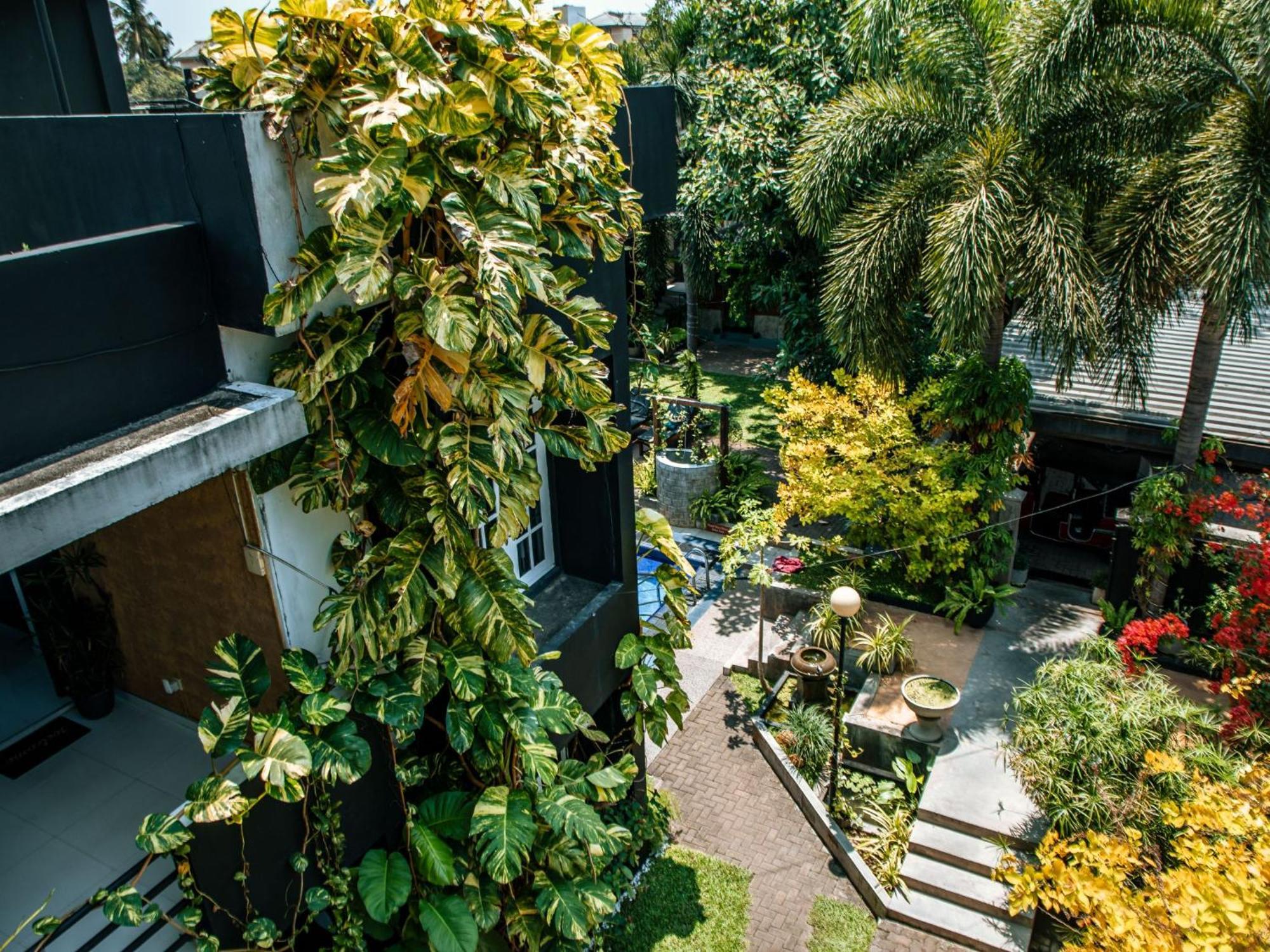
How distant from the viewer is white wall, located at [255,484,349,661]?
5.95 metres

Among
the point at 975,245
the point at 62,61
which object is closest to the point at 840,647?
the point at 975,245

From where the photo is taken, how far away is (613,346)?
8453 mm

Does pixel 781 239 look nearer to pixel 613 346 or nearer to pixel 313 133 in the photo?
pixel 613 346

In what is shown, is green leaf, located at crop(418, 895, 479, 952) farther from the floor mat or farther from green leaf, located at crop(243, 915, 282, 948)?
the floor mat

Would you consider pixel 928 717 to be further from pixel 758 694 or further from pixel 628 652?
pixel 628 652

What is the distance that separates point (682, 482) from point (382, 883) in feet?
41.3

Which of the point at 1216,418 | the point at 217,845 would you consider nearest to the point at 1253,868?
the point at 217,845

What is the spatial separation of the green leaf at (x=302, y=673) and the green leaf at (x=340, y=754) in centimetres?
29

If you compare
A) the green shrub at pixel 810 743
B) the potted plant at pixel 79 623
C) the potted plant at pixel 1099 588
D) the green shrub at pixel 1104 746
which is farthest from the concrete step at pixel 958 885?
the potted plant at pixel 79 623

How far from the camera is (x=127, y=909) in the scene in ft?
16.1

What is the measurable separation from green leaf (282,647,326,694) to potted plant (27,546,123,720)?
2.67 meters

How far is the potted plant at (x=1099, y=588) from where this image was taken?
14.2m

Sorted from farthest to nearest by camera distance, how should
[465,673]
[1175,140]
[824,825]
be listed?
[1175,140]
[824,825]
[465,673]

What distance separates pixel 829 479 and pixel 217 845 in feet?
32.5
